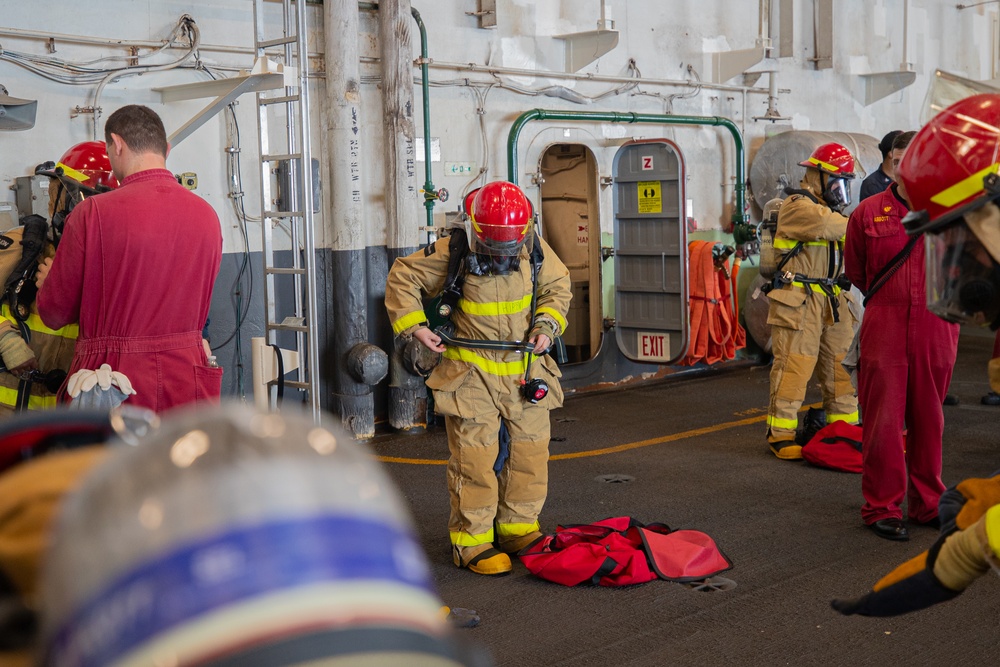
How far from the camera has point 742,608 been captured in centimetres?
442

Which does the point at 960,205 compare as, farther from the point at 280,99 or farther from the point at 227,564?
the point at 280,99

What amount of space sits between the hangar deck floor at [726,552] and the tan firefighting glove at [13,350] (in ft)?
6.95

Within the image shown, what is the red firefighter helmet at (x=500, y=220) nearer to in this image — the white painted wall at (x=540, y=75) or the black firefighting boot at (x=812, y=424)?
the white painted wall at (x=540, y=75)

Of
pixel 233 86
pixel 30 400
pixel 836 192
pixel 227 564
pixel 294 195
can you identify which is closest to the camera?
pixel 227 564

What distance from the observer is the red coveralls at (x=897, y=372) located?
17.1 ft

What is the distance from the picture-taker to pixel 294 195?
6867 millimetres

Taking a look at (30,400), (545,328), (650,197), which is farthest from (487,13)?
(30,400)

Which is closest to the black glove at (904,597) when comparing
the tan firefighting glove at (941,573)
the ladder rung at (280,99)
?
the tan firefighting glove at (941,573)

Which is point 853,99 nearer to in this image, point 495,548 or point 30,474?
point 495,548

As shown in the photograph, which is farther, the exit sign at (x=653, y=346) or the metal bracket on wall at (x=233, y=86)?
the exit sign at (x=653, y=346)

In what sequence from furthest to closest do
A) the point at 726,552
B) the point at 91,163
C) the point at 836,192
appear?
the point at 836,192, the point at 726,552, the point at 91,163

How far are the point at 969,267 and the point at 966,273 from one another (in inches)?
0.6

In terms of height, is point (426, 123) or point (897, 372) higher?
point (426, 123)

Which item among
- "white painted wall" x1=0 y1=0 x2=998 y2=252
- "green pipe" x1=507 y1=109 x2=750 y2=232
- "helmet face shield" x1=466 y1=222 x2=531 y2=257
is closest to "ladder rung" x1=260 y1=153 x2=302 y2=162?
"white painted wall" x1=0 y1=0 x2=998 y2=252
